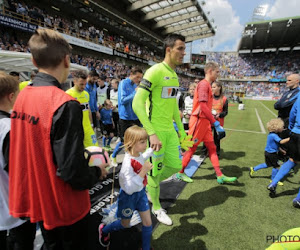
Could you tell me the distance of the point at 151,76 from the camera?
2.22 metres

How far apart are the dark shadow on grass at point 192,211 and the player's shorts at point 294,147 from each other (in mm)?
1082

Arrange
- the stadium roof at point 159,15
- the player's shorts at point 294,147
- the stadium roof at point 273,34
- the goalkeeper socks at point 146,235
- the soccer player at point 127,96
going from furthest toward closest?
the stadium roof at point 273,34
the stadium roof at point 159,15
the soccer player at point 127,96
the player's shorts at point 294,147
the goalkeeper socks at point 146,235

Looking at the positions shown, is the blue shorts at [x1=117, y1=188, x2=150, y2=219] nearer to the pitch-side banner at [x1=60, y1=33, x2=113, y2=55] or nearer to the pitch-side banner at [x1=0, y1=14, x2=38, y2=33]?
the pitch-side banner at [x1=0, y1=14, x2=38, y2=33]

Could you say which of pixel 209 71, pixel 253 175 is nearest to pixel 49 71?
pixel 209 71

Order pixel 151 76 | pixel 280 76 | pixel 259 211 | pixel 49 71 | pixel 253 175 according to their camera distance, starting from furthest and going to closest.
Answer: pixel 280 76
pixel 253 175
pixel 259 211
pixel 151 76
pixel 49 71

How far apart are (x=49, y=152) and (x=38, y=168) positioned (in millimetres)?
135

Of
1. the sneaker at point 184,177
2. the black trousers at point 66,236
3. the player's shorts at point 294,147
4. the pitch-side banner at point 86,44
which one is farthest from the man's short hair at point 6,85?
the pitch-side banner at point 86,44

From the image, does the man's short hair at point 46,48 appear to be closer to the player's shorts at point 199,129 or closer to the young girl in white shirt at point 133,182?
the young girl in white shirt at point 133,182

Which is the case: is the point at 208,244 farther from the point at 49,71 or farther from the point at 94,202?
the point at 49,71

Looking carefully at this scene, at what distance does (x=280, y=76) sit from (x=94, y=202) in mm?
58675

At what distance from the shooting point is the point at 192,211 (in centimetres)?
288

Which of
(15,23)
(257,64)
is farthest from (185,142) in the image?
(257,64)

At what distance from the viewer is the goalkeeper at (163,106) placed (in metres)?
2.22

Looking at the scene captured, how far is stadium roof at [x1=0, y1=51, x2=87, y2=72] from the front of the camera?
5180 millimetres
